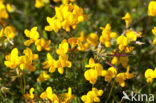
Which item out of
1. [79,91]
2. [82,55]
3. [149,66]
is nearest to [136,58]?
[149,66]

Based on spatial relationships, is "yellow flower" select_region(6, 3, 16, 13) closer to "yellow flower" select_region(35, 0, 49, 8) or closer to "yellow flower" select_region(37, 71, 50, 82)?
"yellow flower" select_region(35, 0, 49, 8)

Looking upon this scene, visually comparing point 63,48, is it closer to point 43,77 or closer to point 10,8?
point 43,77

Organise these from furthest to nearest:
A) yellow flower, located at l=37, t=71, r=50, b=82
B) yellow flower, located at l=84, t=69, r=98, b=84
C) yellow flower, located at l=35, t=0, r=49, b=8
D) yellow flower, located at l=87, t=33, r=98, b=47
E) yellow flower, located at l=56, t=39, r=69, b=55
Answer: yellow flower, located at l=35, t=0, r=49, b=8 → yellow flower, located at l=87, t=33, r=98, b=47 → yellow flower, located at l=37, t=71, r=50, b=82 → yellow flower, located at l=56, t=39, r=69, b=55 → yellow flower, located at l=84, t=69, r=98, b=84

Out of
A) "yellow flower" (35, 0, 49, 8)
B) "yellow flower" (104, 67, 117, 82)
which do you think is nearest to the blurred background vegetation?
"yellow flower" (35, 0, 49, 8)

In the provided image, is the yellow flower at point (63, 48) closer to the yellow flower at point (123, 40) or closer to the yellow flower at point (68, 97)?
the yellow flower at point (68, 97)

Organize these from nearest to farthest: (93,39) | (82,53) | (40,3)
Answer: (93,39)
(82,53)
(40,3)

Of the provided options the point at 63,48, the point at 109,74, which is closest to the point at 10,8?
the point at 63,48

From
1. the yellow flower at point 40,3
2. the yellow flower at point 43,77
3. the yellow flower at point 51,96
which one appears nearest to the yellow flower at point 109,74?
the yellow flower at point 51,96

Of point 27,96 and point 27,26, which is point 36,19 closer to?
point 27,26
